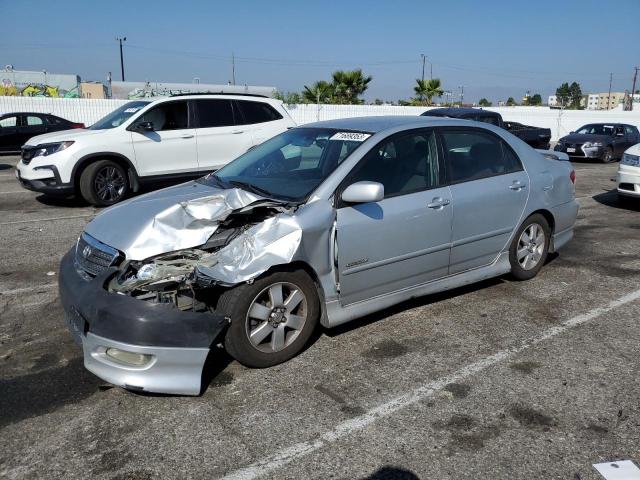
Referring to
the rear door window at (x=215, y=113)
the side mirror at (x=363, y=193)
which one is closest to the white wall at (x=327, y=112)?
the rear door window at (x=215, y=113)

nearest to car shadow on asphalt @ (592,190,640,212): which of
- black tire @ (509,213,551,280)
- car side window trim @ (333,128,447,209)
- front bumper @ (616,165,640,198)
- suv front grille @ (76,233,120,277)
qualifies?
front bumper @ (616,165,640,198)

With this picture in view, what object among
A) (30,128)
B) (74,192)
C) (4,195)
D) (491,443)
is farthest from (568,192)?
(30,128)

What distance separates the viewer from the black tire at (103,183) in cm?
895

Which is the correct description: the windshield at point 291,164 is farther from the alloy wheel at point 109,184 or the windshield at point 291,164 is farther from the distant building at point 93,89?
the distant building at point 93,89

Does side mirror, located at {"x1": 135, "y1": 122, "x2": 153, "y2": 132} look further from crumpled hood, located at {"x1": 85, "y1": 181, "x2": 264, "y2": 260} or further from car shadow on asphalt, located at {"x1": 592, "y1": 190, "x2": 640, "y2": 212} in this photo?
car shadow on asphalt, located at {"x1": 592, "y1": 190, "x2": 640, "y2": 212}

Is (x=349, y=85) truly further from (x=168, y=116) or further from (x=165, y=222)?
(x=165, y=222)

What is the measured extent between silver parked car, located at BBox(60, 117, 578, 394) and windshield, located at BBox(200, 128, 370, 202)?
1cm

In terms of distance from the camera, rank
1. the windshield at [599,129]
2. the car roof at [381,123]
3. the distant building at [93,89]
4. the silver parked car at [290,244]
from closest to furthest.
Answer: the silver parked car at [290,244]
the car roof at [381,123]
the windshield at [599,129]
the distant building at [93,89]

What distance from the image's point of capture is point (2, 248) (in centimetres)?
658

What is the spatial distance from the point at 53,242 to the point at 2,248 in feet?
1.82

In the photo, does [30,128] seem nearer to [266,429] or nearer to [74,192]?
[74,192]

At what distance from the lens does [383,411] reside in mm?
3145

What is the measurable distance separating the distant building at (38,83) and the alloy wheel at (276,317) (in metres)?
37.0

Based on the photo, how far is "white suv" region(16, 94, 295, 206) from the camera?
349 inches
